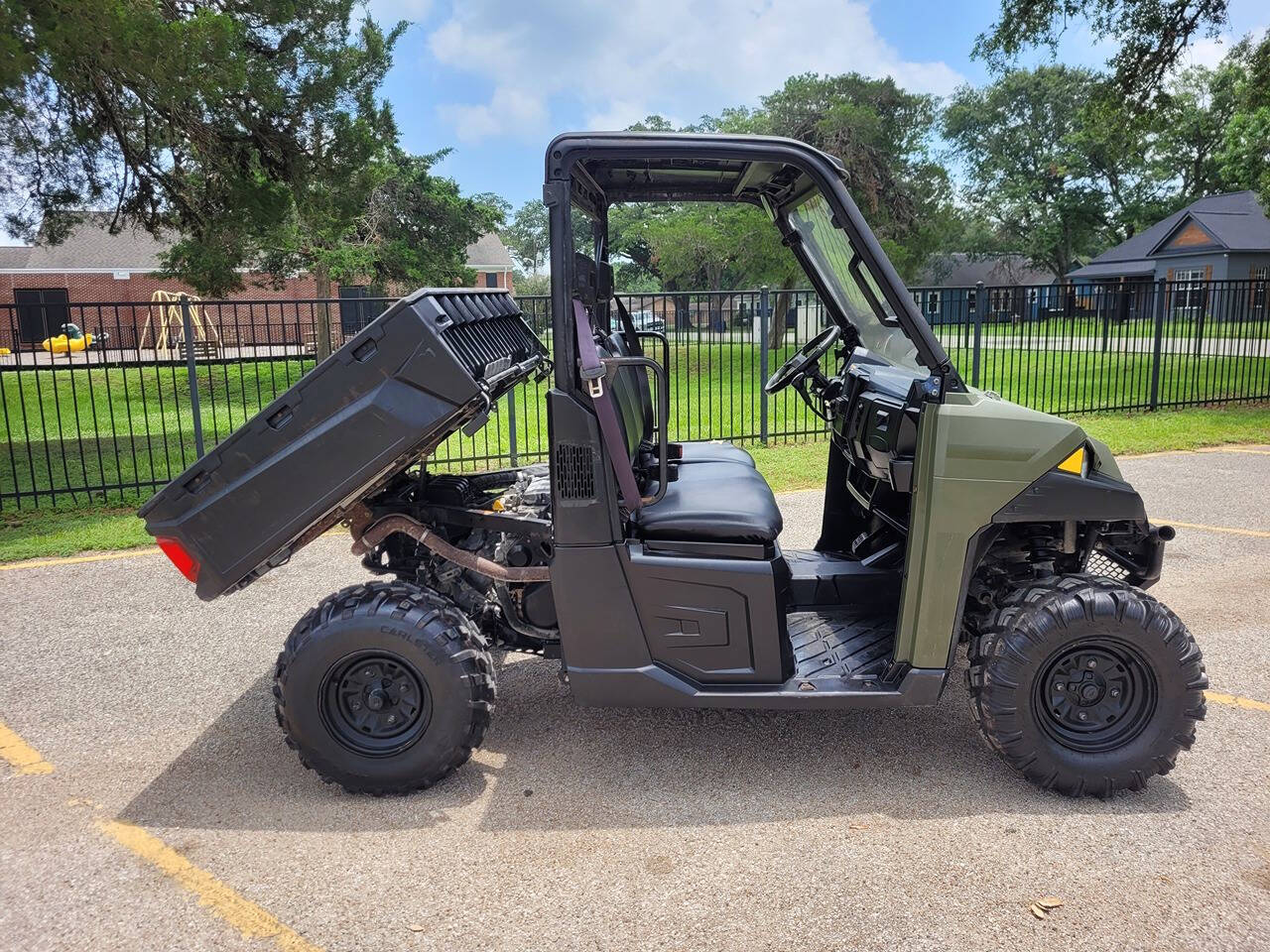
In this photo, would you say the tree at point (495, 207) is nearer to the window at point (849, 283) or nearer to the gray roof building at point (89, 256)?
the gray roof building at point (89, 256)

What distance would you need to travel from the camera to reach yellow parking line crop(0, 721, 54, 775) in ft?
12.2

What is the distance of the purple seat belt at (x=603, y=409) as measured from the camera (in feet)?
10.3

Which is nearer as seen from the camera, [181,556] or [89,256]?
[181,556]

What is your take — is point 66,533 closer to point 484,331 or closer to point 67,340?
point 67,340

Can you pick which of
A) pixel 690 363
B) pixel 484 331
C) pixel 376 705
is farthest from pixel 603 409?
pixel 690 363

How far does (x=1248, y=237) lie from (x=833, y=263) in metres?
47.4

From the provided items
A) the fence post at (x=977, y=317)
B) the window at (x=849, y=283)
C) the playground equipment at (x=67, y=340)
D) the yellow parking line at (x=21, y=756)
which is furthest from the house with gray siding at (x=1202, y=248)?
the yellow parking line at (x=21, y=756)

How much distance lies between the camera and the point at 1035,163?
6031 centimetres

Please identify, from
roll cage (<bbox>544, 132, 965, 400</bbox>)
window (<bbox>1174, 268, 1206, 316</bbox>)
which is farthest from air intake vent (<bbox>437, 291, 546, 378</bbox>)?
window (<bbox>1174, 268, 1206, 316</bbox>)

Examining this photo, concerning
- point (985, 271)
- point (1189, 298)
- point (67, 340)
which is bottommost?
point (67, 340)

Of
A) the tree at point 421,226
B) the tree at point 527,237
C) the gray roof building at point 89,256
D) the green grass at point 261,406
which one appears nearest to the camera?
the green grass at point 261,406

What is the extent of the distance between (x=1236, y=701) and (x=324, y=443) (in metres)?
3.95

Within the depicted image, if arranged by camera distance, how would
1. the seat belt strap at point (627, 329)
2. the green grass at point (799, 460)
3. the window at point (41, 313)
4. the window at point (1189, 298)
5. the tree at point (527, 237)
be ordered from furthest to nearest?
1. the tree at point (527, 237)
2. the window at point (1189, 298)
3. the window at point (41, 313)
4. the green grass at point (799, 460)
5. the seat belt strap at point (627, 329)

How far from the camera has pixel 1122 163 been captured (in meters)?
54.4
